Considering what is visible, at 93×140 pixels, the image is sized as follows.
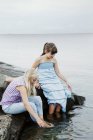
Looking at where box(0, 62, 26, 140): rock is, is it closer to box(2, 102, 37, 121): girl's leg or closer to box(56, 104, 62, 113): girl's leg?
box(2, 102, 37, 121): girl's leg

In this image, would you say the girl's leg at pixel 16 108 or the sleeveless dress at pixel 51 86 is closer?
the girl's leg at pixel 16 108

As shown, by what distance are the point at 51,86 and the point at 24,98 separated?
2697 millimetres

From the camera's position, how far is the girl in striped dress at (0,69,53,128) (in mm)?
10180

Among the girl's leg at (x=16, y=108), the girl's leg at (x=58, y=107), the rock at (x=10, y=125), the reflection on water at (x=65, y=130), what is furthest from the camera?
the girl's leg at (x=58, y=107)

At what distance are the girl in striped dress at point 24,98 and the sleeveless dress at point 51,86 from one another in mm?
1699

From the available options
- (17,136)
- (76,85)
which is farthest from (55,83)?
(76,85)

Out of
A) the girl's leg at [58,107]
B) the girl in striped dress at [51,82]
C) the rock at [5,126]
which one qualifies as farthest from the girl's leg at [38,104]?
the girl's leg at [58,107]

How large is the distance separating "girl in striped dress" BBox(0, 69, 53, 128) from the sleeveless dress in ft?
5.57

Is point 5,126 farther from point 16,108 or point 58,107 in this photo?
point 58,107

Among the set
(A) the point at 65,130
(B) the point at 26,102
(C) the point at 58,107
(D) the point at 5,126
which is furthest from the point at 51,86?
(D) the point at 5,126

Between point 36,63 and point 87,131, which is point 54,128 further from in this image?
point 36,63

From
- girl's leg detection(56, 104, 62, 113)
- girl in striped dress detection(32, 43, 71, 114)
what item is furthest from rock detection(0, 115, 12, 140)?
girl's leg detection(56, 104, 62, 113)

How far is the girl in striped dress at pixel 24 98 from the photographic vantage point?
33.4 feet

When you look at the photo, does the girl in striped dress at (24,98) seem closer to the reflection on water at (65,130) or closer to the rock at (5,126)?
the reflection on water at (65,130)
